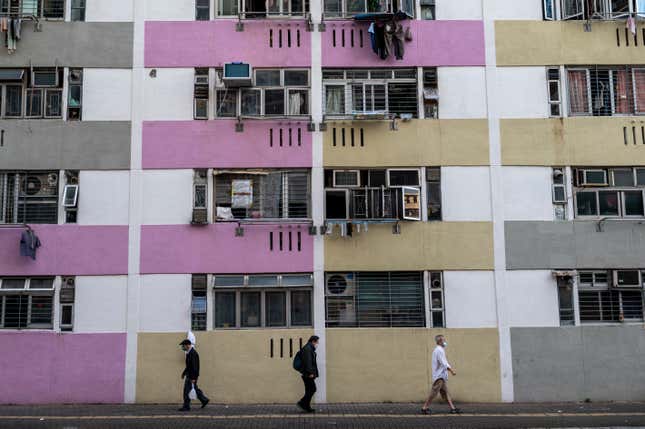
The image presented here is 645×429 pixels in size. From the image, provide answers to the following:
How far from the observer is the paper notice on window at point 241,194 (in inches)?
703

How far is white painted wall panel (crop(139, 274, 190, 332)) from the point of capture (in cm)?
1722

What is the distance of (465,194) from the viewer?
58.4ft

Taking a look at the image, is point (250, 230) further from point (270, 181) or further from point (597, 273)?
point (597, 273)

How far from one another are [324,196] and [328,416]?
17.8 ft

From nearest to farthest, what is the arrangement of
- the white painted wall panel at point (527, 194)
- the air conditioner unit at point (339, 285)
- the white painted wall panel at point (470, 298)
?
the white painted wall panel at point (470, 298)
the air conditioner unit at point (339, 285)
the white painted wall panel at point (527, 194)

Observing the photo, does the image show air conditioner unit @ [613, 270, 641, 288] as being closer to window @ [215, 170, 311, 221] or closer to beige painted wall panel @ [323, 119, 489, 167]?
beige painted wall panel @ [323, 119, 489, 167]

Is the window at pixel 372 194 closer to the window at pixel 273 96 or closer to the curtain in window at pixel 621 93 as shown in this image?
the window at pixel 273 96

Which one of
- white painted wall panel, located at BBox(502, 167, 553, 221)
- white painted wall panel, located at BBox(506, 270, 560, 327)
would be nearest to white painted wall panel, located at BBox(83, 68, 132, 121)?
white painted wall panel, located at BBox(502, 167, 553, 221)

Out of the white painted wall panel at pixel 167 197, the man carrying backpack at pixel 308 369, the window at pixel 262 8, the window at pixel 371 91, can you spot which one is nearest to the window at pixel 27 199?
the white painted wall panel at pixel 167 197

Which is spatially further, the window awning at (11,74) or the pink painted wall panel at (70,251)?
the window awning at (11,74)

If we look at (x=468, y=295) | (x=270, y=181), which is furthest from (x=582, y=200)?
(x=270, y=181)

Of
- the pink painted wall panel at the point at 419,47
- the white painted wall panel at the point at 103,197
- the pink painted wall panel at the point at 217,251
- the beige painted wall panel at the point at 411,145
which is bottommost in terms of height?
the pink painted wall panel at the point at 217,251

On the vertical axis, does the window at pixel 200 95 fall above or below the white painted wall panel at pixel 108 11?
below

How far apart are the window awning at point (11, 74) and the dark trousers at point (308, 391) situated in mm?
10286
